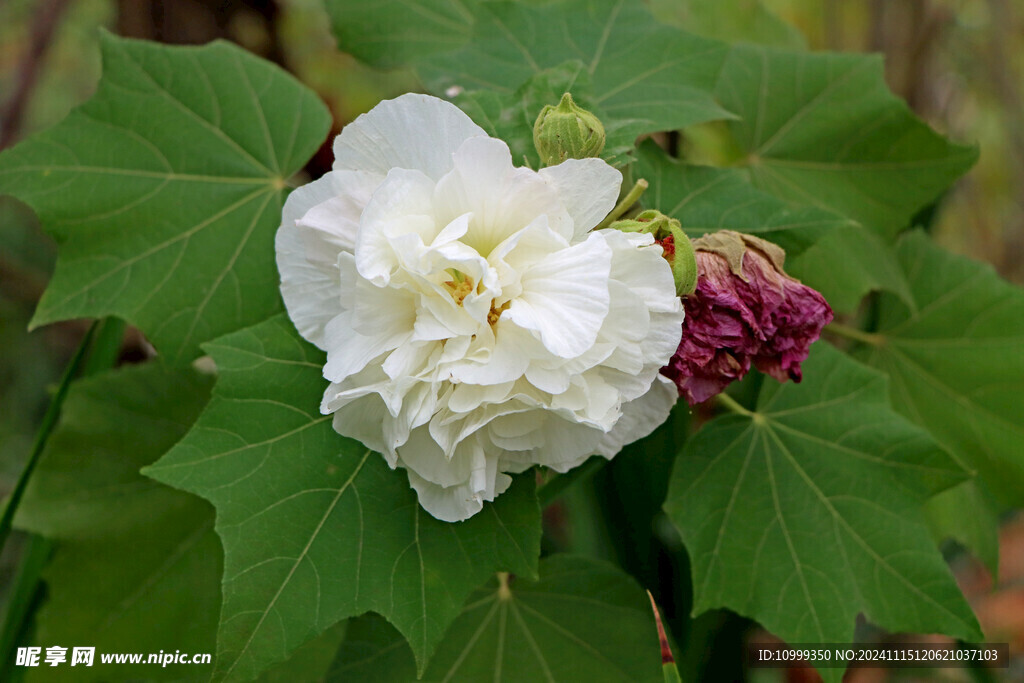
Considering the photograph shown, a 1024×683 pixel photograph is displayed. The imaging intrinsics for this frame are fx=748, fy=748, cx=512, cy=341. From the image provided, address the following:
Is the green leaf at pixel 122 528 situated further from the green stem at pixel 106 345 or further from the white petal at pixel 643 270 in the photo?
the white petal at pixel 643 270

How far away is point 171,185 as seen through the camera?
26.9 inches

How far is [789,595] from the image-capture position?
62 cm

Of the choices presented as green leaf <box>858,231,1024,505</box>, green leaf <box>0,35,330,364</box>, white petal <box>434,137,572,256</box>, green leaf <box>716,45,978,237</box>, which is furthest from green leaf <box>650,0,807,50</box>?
white petal <box>434,137,572,256</box>

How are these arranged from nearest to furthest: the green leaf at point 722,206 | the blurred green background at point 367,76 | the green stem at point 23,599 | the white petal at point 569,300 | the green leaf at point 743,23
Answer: the white petal at point 569,300 → the green leaf at point 722,206 → the green stem at point 23,599 → the green leaf at point 743,23 → the blurred green background at point 367,76

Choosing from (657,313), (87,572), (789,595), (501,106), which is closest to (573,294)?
(657,313)

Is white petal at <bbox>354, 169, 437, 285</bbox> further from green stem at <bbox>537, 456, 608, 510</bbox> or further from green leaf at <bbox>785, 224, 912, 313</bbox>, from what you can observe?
green leaf at <bbox>785, 224, 912, 313</bbox>

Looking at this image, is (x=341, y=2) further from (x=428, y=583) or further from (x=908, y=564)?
(x=908, y=564)

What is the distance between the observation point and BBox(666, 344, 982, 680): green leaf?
614mm

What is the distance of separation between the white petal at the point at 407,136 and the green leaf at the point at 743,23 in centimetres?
65

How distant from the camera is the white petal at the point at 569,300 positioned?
407mm

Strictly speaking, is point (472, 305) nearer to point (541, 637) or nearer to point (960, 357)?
point (541, 637)

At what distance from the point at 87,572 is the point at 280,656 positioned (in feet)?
1.23

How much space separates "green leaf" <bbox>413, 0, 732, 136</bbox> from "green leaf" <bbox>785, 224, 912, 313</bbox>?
181mm

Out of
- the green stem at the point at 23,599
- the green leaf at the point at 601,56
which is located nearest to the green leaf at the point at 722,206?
the green leaf at the point at 601,56
